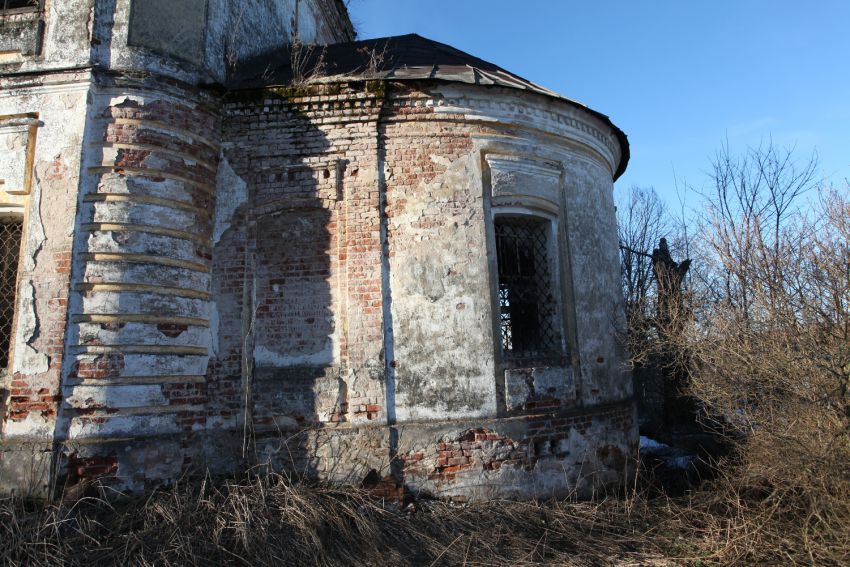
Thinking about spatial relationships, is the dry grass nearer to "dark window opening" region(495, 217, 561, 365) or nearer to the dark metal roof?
"dark window opening" region(495, 217, 561, 365)

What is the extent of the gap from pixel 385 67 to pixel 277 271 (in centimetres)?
276

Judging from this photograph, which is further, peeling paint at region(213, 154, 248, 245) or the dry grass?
peeling paint at region(213, 154, 248, 245)

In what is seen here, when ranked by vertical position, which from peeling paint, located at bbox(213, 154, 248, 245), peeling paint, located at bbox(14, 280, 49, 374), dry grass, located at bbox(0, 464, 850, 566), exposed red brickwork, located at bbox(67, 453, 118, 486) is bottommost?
dry grass, located at bbox(0, 464, 850, 566)

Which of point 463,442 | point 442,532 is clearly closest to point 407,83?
point 463,442

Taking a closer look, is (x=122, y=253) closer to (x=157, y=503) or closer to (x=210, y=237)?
(x=210, y=237)

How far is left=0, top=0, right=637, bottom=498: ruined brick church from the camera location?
5.69 meters

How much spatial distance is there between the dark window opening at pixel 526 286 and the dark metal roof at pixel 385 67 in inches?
64.0

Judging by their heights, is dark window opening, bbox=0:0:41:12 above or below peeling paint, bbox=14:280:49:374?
above

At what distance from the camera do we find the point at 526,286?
23.4 feet

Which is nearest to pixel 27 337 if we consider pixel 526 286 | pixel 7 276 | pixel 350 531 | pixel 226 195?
pixel 7 276

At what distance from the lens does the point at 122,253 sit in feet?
19.0

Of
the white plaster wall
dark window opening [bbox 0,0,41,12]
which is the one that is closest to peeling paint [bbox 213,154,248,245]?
the white plaster wall

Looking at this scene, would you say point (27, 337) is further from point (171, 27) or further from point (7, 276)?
point (171, 27)

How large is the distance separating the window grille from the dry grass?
1660 millimetres
